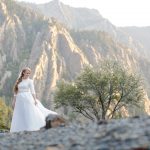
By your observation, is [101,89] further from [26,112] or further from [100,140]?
[100,140]

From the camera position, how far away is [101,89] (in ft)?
186

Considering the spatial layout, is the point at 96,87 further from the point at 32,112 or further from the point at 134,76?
the point at 32,112

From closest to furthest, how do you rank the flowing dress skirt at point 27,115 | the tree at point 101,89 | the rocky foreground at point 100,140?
1. the rocky foreground at point 100,140
2. the flowing dress skirt at point 27,115
3. the tree at point 101,89

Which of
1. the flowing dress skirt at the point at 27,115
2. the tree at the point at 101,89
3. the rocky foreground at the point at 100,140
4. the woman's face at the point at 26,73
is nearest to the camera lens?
the rocky foreground at the point at 100,140

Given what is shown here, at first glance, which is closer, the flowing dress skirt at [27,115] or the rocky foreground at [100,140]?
the rocky foreground at [100,140]

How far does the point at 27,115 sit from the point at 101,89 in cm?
3461

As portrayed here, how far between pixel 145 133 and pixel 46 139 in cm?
378

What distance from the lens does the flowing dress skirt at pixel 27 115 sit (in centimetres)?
2234

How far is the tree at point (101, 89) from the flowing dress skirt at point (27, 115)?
3296cm

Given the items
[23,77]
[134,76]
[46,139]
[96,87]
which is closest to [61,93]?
[96,87]

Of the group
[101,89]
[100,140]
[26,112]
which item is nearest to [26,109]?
[26,112]

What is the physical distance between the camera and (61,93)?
57625mm

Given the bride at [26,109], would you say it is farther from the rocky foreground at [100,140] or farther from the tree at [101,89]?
the tree at [101,89]

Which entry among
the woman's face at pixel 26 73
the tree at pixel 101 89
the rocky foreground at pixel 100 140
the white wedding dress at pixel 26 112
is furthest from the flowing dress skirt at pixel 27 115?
the tree at pixel 101 89
